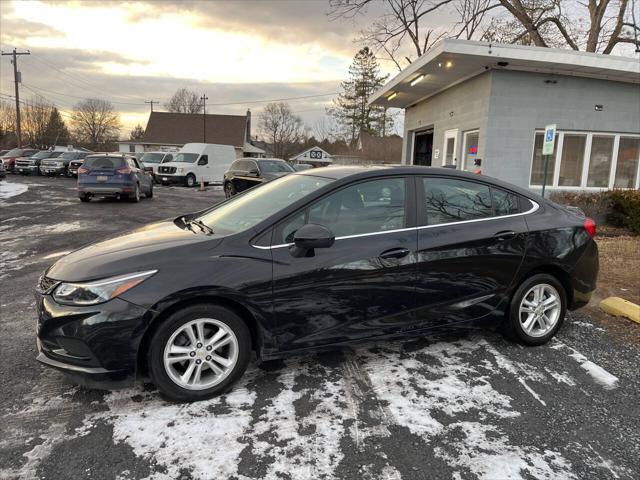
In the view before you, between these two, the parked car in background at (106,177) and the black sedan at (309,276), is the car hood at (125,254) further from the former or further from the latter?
the parked car in background at (106,177)

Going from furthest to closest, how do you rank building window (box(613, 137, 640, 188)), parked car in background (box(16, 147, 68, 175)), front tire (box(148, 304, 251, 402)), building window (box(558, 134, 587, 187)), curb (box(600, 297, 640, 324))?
1. parked car in background (box(16, 147, 68, 175))
2. building window (box(613, 137, 640, 188))
3. building window (box(558, 134, 587, 187))
4. curb (box(600, 297, 640, 324))
5. front tire (box(148, 304, 251, 402))

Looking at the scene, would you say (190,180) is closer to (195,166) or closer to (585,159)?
(195,166)

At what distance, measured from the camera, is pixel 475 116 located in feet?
38.2

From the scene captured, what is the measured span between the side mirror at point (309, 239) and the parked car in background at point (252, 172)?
39.8ft

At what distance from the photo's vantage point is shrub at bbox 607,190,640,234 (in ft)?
33.4

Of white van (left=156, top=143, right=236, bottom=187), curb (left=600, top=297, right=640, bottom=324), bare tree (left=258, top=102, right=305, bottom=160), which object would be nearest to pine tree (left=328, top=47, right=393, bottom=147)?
bare tree (left=258, top=102, right=305, bottom=160)

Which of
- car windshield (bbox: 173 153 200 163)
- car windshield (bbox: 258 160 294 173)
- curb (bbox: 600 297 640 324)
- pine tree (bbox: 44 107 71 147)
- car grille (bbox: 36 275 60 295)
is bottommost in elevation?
curb (bbox: 600 297 640 324)

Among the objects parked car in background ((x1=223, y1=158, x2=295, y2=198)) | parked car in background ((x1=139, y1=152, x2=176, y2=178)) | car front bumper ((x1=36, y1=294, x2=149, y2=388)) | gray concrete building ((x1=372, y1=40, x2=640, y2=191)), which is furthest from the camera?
parked car in background ((x1=139, y1=152, x2=176, y2=178))

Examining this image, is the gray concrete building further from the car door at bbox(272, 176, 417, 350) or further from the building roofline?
the car door at bbox(272, 176, 417, 350)

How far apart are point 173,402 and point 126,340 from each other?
1.83 feet

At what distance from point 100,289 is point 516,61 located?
1042 centimetres

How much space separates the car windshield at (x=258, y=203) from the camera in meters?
3.37

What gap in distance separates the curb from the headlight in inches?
187

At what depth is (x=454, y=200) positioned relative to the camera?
373 centimetres
